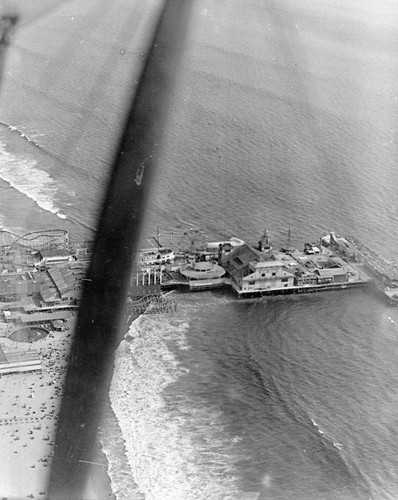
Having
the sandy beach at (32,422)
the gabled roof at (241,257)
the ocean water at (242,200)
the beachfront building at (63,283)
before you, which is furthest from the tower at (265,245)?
the sandy beach at (32,422)

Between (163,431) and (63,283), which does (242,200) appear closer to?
(63,283)

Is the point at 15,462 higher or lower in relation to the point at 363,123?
lower

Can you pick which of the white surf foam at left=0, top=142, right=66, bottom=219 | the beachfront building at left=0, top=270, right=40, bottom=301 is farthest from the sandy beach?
the white surf foam at left=0, top=142, right=66, bottom=219

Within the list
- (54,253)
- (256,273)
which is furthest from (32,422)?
(256,273)

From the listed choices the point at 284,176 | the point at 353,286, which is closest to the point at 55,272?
the point at 353,286

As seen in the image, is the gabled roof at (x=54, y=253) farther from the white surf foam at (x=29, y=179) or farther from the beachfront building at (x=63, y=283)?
the white surf foam at (x=29, y=179)

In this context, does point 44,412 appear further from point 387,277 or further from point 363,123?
point 363,123

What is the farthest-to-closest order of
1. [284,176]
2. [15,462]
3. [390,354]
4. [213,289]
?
[284,176] < [213,289] < [390,354] < [15,462]

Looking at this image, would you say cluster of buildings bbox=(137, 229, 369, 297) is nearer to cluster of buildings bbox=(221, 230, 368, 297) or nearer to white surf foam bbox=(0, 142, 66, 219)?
cluster of buildings bbox=(221, 230, 368, 297)
